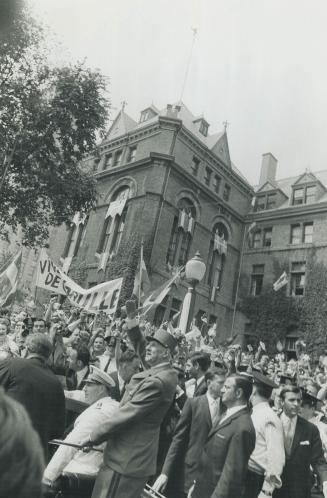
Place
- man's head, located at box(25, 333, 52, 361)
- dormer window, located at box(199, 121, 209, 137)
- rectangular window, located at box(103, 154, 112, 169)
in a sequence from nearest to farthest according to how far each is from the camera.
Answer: man's head, located at box(25, 333, 52, 361)
rectangular window, located at box(103, 154, 112, 169)
dormer window, located at box(199, 121, 209, 137)

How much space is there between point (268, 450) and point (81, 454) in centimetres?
197

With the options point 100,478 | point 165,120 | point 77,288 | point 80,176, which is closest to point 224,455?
point 100,478

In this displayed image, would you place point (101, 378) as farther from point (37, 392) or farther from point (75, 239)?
point (75, 239)

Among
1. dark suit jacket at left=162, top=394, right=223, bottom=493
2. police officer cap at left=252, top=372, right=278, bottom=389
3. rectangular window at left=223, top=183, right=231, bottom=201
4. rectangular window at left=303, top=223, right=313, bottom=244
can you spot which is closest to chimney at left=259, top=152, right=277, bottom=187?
rectangular window at left=223, top=183, right=231, bottom=201

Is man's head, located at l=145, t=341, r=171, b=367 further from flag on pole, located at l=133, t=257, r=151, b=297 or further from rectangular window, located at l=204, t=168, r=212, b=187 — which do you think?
rectangular window, located at l=204, t=168, r=212, b=187

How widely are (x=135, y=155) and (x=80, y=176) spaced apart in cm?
1157

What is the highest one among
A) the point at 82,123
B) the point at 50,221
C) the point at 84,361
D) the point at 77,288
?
the point at 82,123

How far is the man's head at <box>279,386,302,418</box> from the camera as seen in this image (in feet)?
15.9

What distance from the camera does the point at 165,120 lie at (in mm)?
28016

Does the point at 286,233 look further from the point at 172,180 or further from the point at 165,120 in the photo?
the point at 165,120

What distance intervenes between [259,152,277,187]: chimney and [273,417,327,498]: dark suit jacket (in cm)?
3452

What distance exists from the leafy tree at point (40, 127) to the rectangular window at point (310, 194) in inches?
760

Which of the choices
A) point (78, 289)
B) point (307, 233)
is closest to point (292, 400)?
point (78, 289)

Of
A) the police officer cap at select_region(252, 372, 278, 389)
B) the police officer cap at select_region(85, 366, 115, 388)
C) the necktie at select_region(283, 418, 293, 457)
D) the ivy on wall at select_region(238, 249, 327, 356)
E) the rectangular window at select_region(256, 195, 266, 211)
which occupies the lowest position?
the necktie at select_region(283, 418, 293, 457)
